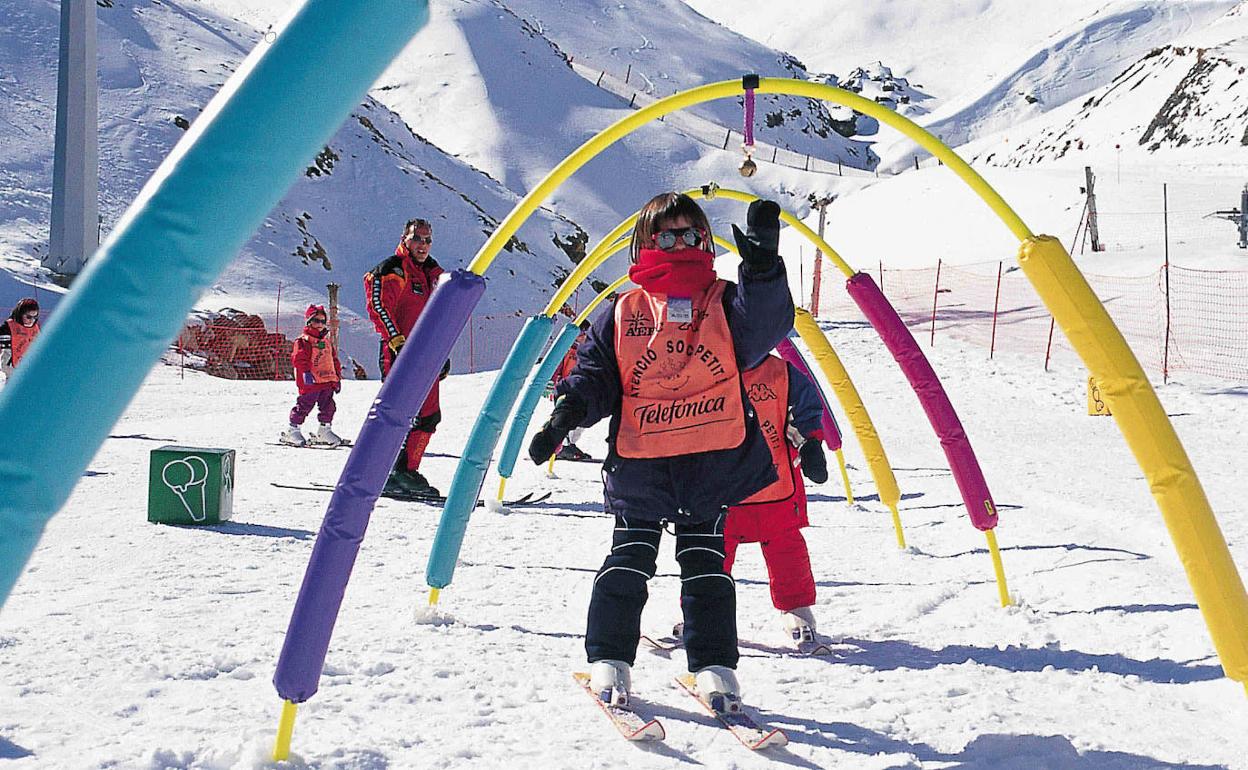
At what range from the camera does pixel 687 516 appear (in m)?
3.09

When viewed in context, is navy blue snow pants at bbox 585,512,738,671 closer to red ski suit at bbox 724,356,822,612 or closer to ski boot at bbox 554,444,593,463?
red ski suit at bbox 724,356,822,612

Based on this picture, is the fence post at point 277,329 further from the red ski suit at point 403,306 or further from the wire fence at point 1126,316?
the red ski suit at point 403,306

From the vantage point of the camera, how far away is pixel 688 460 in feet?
10.3

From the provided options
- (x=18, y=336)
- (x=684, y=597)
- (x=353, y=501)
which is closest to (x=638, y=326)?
(x=684, y=597)

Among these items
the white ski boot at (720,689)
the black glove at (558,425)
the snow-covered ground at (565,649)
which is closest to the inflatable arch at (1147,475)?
the snow-covered ground at (565,649)

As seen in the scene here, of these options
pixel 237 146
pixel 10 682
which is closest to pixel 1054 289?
pixel 237 146

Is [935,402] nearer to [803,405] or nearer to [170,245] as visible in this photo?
[803,405]

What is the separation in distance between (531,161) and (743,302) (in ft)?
176

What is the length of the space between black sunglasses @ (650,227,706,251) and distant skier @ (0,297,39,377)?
8.40 meters

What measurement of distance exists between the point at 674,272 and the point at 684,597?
927 mm

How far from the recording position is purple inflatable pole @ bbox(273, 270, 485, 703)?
99.5 inches

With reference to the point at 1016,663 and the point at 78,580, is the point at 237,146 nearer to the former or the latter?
the point at 1016,663

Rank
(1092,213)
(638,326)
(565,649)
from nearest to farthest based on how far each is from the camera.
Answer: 1. (638,326)
2. (565,649)
3. (1092,213)

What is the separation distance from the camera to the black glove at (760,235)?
2775mm
